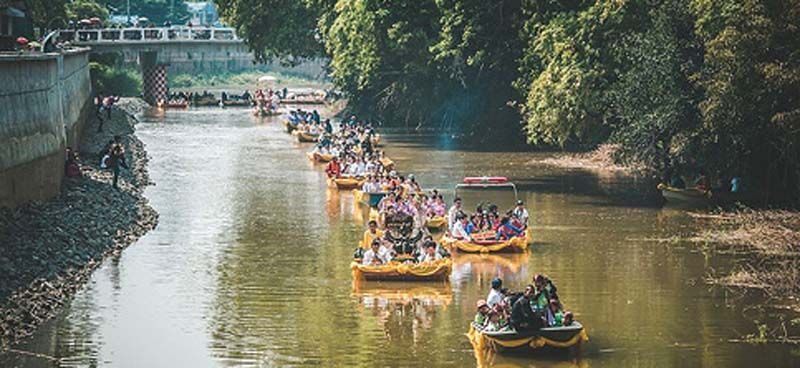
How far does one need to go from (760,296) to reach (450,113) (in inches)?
1930

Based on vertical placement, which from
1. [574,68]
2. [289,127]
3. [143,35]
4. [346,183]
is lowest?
[289,127]

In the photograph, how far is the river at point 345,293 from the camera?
94.5ft

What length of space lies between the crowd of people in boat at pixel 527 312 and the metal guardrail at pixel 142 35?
7555cm

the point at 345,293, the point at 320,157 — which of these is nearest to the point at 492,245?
the point at 345,293

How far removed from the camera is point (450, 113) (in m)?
82.4

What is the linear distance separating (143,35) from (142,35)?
44 cm

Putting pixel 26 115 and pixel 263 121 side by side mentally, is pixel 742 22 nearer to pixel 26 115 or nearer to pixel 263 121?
pixel 26 115

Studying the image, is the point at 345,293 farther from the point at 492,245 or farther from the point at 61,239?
the point at 61,239

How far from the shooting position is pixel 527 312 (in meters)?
27.7

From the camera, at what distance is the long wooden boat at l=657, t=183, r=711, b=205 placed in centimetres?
4900

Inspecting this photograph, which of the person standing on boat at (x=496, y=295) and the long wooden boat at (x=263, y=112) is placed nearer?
the person standing on boat at (x=496, y=295)

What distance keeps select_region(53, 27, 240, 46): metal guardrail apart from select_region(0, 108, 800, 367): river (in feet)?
169

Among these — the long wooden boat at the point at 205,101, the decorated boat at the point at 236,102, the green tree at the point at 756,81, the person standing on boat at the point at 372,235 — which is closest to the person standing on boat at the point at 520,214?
the person standing on boat at the point at 372,235

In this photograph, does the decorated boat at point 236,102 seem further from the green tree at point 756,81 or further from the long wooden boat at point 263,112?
the green tree at point 756,81
